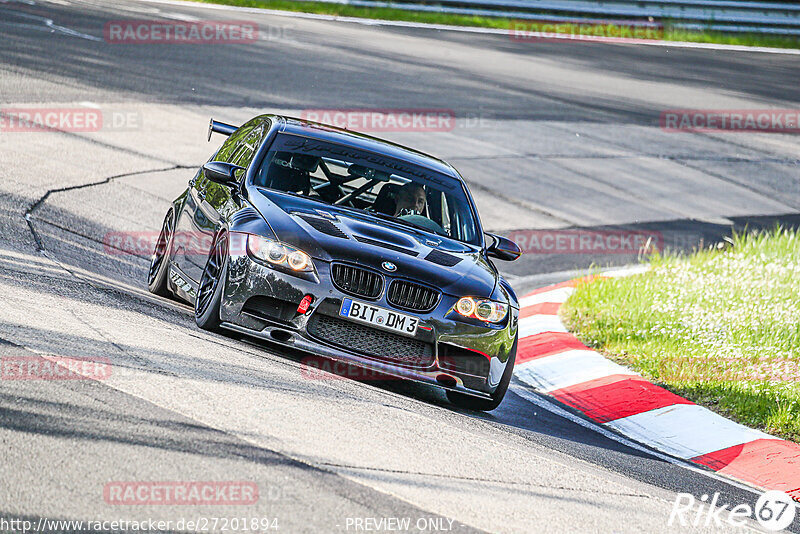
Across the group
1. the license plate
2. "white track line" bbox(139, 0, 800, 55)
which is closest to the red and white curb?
the license plate

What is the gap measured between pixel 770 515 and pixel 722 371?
9.60 ft

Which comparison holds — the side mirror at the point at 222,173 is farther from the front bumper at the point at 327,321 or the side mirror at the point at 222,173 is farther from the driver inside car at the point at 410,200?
the driver inside car at the point at 410,200

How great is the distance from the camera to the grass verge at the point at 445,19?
28641 mm

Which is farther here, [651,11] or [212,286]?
[651,11]

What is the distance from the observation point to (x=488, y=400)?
7.02m

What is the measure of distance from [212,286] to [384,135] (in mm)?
10716

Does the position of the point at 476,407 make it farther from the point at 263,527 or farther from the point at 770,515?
the point at 263,527

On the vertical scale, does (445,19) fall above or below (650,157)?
above

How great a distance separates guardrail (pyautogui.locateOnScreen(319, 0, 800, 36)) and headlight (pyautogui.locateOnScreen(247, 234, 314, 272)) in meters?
Result: 23.5
